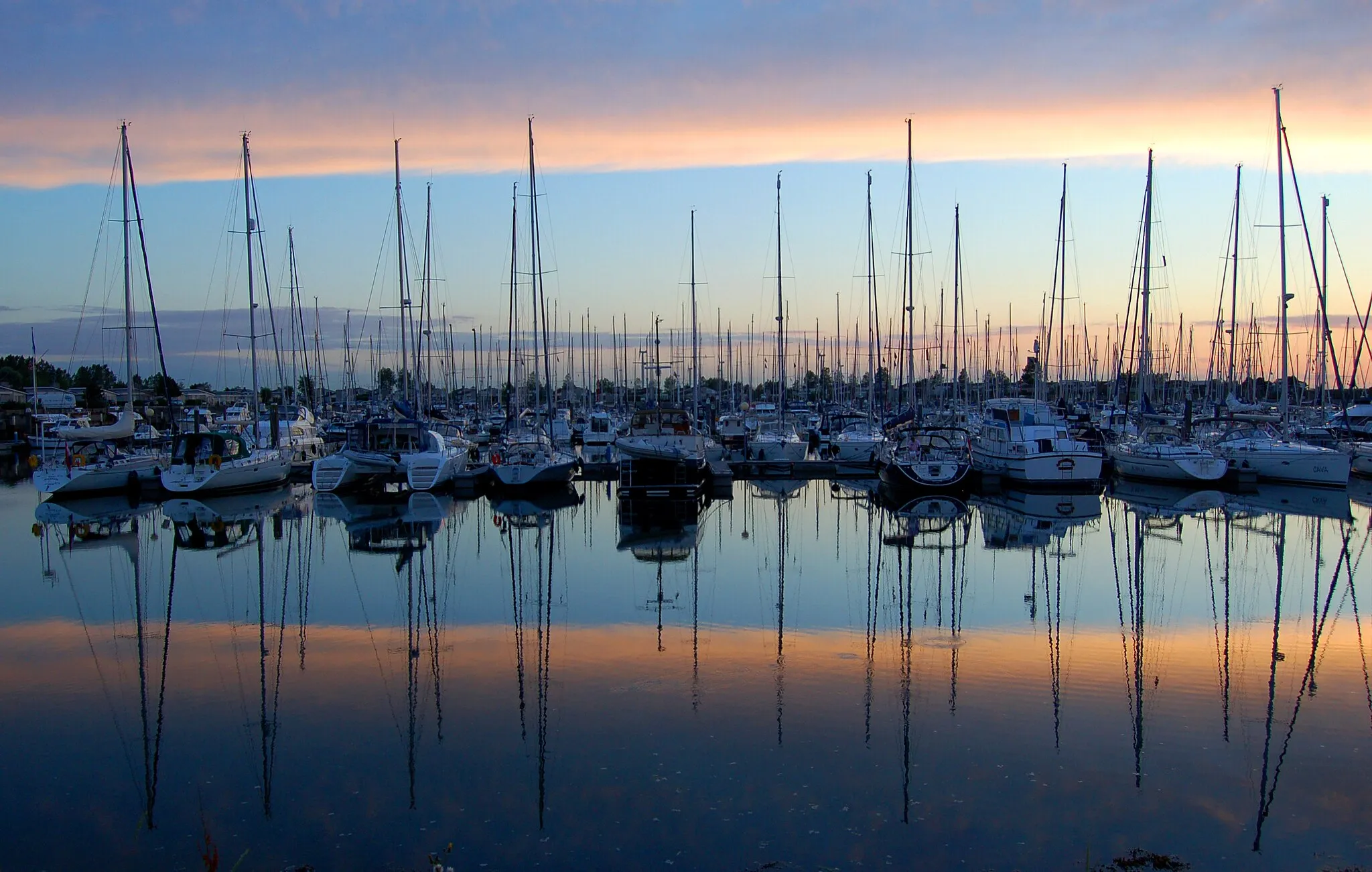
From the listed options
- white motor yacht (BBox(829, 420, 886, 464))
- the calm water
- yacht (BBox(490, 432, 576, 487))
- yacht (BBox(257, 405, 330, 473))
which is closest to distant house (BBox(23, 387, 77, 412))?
yacht (BBox(257, 405, 330, 473))

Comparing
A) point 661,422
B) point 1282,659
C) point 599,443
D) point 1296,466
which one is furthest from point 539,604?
point 599,443

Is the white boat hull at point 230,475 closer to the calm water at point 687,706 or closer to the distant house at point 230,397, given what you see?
the calm water at point 687,706

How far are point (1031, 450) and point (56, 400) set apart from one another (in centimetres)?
7147

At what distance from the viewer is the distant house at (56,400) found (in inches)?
2965

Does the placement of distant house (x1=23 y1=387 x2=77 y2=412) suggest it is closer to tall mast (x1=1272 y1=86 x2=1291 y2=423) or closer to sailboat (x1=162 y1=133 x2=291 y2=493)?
sailboat (x1=162 y1=133 x2=291 y2=493)

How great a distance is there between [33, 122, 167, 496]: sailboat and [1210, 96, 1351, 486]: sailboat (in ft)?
→ 122

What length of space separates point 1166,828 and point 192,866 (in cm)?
784

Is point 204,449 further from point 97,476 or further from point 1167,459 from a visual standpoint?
point 1167,459

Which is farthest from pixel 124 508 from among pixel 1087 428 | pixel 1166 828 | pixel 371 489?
pixel 1087 428

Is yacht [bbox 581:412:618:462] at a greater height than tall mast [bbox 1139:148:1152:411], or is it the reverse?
tall mast [bbox 1139:148:1152:411]

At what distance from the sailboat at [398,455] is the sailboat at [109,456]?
5.82 meters

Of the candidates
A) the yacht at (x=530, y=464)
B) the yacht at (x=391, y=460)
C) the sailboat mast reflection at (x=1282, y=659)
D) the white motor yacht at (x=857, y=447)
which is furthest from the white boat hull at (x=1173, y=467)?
the yacht at (x=391, y=460)

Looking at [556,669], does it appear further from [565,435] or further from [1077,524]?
[565,435]

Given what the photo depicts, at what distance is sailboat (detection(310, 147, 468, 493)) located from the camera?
3625 cm
